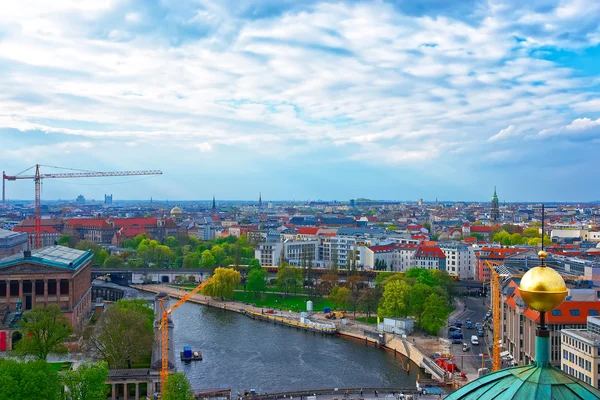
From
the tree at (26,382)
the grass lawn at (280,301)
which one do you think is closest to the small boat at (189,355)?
the tree at (26,382)

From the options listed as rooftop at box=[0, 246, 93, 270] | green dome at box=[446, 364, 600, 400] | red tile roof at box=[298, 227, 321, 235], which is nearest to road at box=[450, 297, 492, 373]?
rooftop at box=[0, 246, 93, 270]

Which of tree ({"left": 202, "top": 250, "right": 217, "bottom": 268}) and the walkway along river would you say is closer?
the walkway along river

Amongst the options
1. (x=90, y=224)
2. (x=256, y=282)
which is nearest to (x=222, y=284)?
(x=256, y=282)

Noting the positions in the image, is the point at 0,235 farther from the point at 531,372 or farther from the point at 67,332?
the point at 531,372

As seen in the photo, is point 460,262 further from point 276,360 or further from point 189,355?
point 189,355

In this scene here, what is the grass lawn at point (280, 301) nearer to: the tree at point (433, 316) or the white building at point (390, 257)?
the tree at point (433, 316)

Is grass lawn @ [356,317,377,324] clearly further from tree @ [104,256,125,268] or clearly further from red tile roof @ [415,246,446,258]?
tree @ [104,256,125,268]

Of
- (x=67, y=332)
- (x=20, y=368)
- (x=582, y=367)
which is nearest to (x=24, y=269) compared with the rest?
(x=67, y=332)
